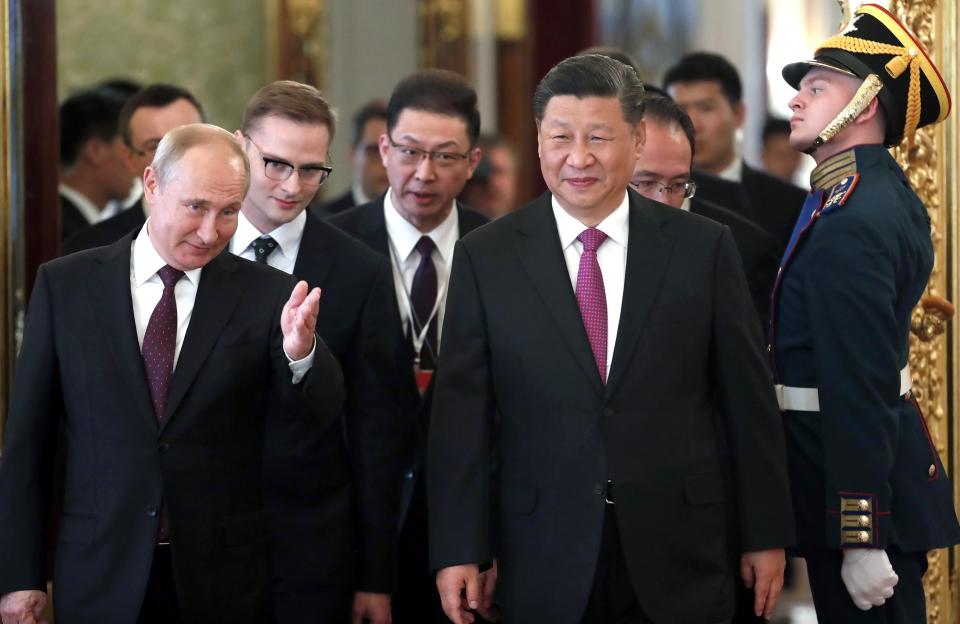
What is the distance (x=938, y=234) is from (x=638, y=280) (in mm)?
1532

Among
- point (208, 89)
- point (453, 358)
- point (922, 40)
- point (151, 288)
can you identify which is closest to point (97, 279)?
point (151, 288)

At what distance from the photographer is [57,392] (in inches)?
122

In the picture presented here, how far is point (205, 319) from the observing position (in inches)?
123

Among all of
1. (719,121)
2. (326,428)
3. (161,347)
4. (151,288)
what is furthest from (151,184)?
(719,121)

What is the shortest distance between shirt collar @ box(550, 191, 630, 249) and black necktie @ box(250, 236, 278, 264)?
0.80m

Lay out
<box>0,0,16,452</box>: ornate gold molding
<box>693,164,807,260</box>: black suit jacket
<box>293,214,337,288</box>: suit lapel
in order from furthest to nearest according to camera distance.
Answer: <box>693,164,807,260</box>: black suit jacket → <box>0,0,16,452</box>: ornate gold molding → <box>293,214,337,288</box>: suit lapel

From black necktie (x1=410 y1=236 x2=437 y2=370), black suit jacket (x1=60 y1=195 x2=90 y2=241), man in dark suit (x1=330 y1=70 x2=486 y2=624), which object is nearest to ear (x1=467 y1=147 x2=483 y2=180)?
man in dark suit (x1=330 y1=70 x2=486 y2=624)

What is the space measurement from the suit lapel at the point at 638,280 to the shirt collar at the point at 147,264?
2.90ft

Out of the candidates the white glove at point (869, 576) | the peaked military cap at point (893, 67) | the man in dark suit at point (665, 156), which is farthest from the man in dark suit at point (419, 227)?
the white glove at point (869, 576)

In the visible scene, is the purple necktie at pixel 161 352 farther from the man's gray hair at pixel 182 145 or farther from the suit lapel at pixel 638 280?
the suit lapel at pixel 638 280

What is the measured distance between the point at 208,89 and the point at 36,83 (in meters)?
4.57

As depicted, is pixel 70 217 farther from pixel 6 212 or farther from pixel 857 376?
pixel 857 376

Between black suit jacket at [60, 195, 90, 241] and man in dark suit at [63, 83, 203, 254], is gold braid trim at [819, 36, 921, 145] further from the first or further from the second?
black suit jacket at [60, 195, 90, 241]

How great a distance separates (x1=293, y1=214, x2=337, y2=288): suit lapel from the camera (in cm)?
365
